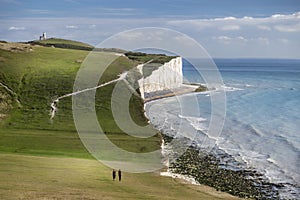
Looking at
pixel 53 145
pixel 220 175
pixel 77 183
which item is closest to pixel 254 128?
pixel 220 175

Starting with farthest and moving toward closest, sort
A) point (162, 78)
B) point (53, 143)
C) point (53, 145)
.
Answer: point (162, 78) → point (53, 143) → point (53, 145)

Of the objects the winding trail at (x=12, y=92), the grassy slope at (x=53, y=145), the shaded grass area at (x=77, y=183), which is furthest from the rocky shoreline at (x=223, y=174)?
the winding trail at (x=12, y=92)

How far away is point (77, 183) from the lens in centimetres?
3516

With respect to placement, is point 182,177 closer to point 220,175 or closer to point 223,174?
point 220,175

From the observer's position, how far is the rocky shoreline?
42000mm

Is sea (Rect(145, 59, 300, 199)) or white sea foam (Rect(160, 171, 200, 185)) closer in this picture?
white sea foam (Rect(160, 171, 200, 185))

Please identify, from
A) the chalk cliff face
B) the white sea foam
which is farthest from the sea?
the white sea foam

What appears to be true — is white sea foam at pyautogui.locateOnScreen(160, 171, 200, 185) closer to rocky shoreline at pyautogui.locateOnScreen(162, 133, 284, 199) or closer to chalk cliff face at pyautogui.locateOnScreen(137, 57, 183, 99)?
rocky shoreline at pyautogui.locateOnScreen(162, 133, 284, 199)

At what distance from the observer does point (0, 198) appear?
28438 millimetres

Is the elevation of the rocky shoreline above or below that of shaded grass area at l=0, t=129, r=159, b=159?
below

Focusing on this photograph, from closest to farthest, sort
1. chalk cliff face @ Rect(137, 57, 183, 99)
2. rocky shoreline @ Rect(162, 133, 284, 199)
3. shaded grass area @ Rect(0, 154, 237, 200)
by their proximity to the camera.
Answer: shaded grass area @ Rect(0, 154, 237, 200), rocky shoreline @ Rect(162, 133, 284, 199), chalk cliff face @ Rect(137, 57, 183, 99)

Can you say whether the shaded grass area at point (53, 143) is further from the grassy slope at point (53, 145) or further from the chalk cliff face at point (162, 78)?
the chalk cliff face at point (162, 78)

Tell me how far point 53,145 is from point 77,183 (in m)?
22.3

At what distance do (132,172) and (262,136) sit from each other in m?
33.8
